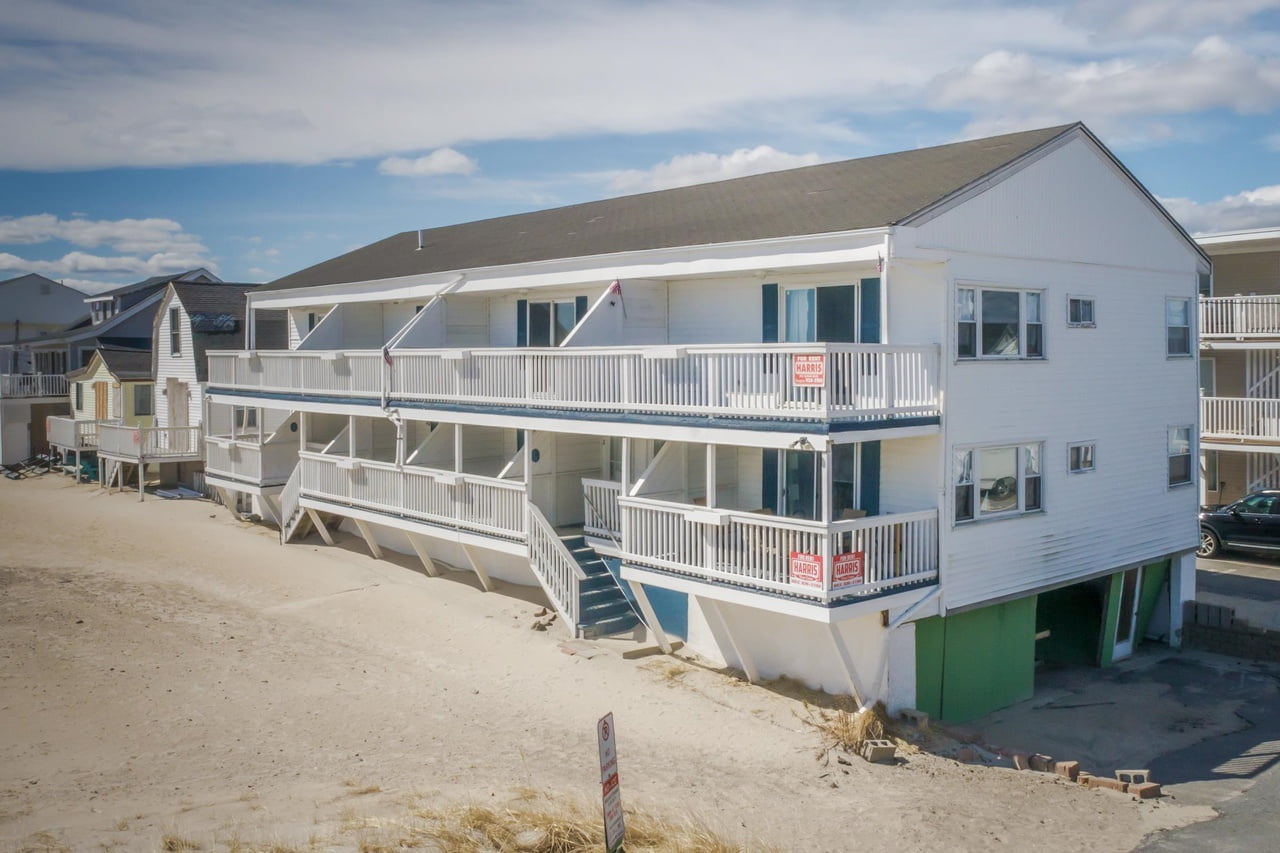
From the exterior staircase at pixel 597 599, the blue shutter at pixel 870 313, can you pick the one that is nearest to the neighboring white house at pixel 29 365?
the exterior staircase at pixel 597 599

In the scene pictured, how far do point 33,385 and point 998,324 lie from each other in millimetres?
44011

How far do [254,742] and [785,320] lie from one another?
10151 millimetres

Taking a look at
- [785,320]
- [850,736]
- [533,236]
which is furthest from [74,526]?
[850,736]

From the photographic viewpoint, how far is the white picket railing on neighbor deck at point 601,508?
19047 mm

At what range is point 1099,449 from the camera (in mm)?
→ 18094

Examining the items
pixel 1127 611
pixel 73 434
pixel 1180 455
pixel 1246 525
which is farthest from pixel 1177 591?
pixel 73 434

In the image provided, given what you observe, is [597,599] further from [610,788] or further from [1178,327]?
[1178,327]

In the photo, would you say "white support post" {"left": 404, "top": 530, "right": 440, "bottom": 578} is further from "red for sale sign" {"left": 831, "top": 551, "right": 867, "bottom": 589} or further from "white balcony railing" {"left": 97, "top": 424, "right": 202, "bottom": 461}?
"white balcony railing" {"left": 97, "top": 424, "right": 202, "bottom": 461}

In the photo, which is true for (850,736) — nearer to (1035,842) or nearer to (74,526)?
(1035,842)

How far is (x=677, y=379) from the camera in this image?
16.5m

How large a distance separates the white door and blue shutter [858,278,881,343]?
7.64 meters

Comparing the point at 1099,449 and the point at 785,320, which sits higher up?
the point at 785,320

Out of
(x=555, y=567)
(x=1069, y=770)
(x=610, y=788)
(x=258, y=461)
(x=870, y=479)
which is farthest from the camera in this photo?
(x=258, y=461)

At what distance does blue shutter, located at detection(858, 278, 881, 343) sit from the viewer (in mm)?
16109
